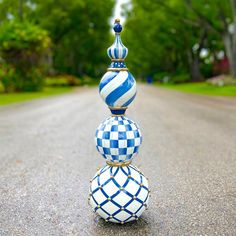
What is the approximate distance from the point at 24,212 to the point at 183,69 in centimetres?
5172

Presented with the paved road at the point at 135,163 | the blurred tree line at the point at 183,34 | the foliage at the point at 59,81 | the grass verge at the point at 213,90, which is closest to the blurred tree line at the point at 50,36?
the foliage at the point at 59,81

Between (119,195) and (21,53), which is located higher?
(21,53)

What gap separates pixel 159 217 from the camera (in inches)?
141

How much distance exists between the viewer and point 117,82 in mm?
3348

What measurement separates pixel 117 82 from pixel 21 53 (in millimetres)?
25964

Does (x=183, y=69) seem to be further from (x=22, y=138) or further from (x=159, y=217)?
(x=159, y=217)

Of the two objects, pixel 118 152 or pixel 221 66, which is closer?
pixel 118 152

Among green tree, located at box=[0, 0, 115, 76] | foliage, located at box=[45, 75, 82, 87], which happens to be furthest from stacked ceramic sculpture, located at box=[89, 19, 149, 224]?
foliage, located at box=[45, 75, 82, 87]

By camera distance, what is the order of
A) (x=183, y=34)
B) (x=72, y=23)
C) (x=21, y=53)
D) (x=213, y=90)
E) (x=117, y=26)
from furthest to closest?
(x=72, y=23)
(x=183, y=34)
(x=21, y=53)
(x=213, y=90)
(x=117, y=26)

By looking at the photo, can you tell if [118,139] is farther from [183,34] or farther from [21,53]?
[183,34]

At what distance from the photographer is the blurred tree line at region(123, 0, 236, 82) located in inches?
1046

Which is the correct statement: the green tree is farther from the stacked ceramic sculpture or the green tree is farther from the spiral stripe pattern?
the stacked ceramic sculpture

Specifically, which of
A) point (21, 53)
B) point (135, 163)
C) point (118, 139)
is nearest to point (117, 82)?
point (118, 139)

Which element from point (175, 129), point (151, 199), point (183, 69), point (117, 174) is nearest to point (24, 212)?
point (117, 174)
